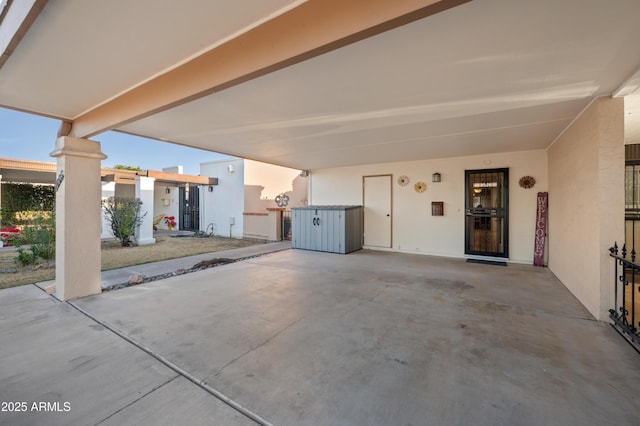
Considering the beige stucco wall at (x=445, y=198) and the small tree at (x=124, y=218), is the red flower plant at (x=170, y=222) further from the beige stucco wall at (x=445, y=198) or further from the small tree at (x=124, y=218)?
the beige stucco wall at (x=445, y=198)

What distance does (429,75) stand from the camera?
2643 millimetres

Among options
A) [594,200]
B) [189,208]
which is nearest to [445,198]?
[594,200]

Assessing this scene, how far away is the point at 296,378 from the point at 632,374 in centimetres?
261

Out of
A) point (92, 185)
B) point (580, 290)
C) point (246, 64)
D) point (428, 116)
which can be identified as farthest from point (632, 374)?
point (92, 185)

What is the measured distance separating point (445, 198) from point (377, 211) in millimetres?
1888

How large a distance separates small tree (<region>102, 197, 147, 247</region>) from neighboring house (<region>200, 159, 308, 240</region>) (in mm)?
3353

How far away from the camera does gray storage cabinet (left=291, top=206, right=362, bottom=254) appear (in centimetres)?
721

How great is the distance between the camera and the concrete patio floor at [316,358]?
1687mm

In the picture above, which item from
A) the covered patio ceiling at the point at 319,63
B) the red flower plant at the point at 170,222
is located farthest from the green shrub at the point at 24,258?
the red flower plant at the point at 170,222

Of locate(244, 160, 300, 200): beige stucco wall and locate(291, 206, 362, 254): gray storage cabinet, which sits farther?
locate(244, 160, 300, 200): beige stucco wall

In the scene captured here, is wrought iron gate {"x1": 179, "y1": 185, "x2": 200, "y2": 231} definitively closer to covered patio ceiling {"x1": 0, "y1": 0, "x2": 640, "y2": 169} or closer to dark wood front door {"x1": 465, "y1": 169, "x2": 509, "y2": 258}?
covered patio ceiling {"x1": 0, "y1": 0, "x2": 640, "y2": 169}

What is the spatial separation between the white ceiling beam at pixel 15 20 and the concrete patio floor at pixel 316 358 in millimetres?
2507

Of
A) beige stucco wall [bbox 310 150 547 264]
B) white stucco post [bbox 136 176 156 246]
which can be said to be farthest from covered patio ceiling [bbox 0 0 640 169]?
white stucco post [bbox 136 176 156 246]

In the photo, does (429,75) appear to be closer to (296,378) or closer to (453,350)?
(453,350)
